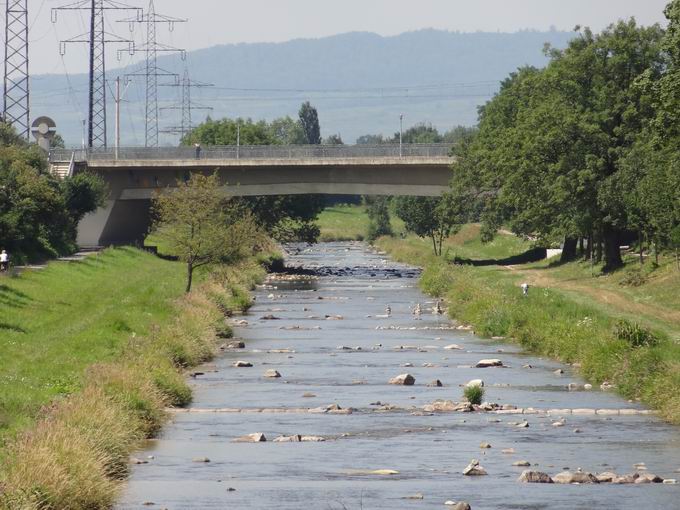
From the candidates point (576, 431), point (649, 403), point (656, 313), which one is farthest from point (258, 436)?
point (656, 313)

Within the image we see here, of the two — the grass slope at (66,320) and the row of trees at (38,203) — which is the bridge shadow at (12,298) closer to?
the grass slope at (66,320)

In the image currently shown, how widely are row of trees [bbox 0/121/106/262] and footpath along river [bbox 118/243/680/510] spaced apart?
94.4ft

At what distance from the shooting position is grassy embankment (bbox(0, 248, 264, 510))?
2702cm

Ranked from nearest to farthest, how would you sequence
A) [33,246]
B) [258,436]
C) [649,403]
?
[258,436] → [649,403] → [33,246]

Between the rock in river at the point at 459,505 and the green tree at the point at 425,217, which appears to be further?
the green tree at the point at 425,217

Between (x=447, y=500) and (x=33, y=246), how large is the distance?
216 feet

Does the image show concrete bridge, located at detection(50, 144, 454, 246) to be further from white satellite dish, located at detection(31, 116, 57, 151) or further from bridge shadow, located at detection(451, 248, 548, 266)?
white satellite dish, located at detection(31, 116, 57, 151)

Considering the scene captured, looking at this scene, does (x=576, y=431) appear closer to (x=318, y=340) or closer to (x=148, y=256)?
(x=318, y=340)

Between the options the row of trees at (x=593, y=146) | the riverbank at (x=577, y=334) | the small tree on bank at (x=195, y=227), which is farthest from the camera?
the row of trees at (x=593, y=146)

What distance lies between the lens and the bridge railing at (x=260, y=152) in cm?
11150

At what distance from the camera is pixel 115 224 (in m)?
120

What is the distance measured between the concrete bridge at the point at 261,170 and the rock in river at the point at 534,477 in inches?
3111

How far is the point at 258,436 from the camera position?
36.2 m

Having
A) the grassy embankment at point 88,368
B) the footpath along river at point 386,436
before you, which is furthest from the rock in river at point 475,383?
the grassy embankment at point 88,368
